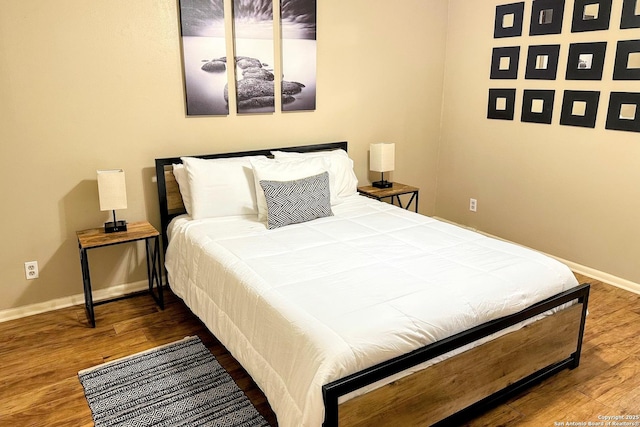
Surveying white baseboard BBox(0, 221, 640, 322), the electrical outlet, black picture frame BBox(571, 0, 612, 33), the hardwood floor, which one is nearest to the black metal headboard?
white baseboard BBox(0, 221, 640, 322)

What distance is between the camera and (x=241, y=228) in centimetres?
315

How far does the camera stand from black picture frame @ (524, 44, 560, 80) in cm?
379

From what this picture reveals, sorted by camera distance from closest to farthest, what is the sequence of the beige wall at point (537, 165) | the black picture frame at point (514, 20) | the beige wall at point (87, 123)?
the beige wall at point (87, 123) < the beige wall at point (537, 165) < the black picture frame at point (514, 20)

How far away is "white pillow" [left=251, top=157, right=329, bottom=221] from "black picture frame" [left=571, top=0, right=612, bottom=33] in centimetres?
213

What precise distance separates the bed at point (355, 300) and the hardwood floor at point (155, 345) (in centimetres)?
14

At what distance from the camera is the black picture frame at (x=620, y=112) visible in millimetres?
3340

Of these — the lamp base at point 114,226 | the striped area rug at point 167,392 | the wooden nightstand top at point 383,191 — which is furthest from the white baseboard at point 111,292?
the wooden nightstand top at point 383,191

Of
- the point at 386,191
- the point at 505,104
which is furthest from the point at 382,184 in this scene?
the point at 505,104

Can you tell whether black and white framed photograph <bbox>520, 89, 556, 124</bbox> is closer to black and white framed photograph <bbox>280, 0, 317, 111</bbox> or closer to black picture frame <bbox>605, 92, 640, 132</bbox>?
black picture frame <bbox>605, 92, 640, 132</bbox>

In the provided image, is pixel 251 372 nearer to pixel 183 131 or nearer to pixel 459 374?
pixel 459 374

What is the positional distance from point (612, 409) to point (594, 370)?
0.33 meters

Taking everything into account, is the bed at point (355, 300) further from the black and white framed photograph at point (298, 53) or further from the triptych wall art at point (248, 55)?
the black and white framed photograph at point (298, 53)

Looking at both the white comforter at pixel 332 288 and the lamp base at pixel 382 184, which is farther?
the lamp base at pixel 382 184

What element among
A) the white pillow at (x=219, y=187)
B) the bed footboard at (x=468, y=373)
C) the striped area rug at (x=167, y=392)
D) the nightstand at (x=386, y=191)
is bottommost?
the striped area rug at (x=167, y=392)
